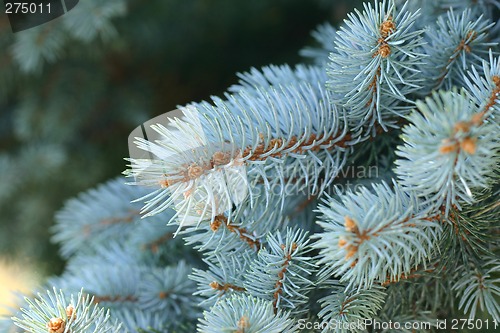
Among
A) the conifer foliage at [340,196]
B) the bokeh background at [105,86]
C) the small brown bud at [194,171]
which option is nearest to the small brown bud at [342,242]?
the conifer foliage at [340,196]

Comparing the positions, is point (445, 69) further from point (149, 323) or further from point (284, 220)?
point (149, 323)

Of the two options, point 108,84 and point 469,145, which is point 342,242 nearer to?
point 469,145

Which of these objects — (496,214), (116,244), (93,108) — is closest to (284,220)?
(496,214)

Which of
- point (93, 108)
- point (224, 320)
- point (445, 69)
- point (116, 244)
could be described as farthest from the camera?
point (93, 108)

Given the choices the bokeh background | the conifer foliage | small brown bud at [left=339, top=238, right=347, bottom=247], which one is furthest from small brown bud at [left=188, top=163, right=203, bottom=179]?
the bokeh background

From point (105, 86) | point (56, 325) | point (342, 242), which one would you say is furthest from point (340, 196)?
point (105, 86)

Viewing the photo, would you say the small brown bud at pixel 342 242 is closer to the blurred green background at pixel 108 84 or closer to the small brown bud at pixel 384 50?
the small brown bud at pixel 384 50
